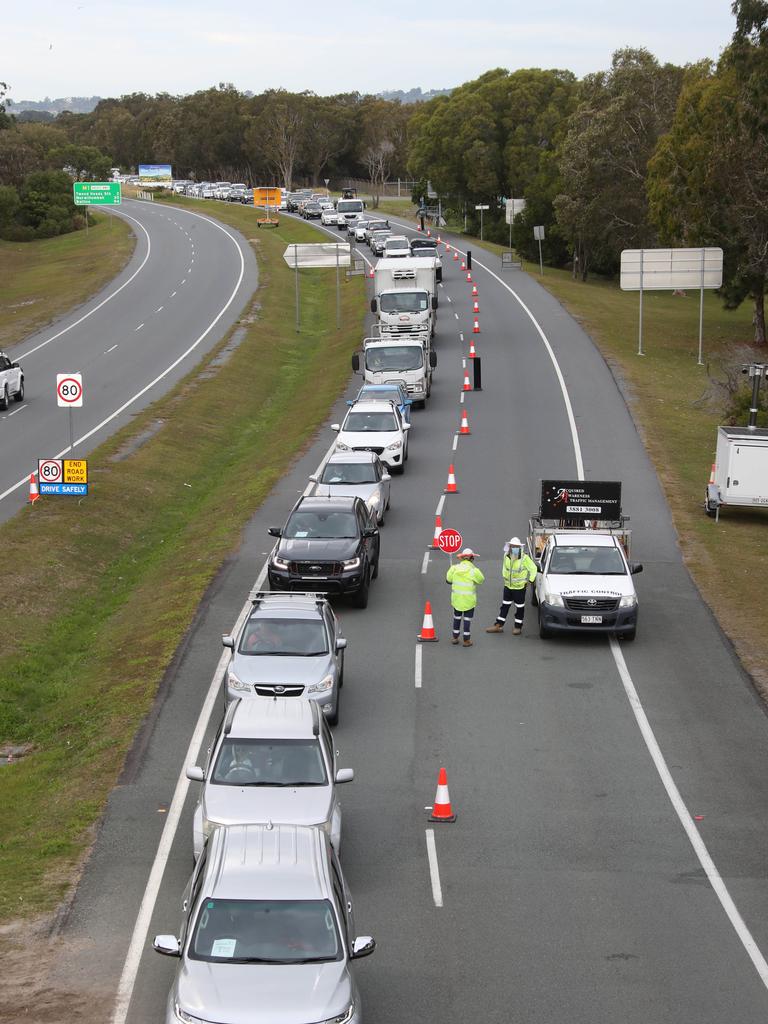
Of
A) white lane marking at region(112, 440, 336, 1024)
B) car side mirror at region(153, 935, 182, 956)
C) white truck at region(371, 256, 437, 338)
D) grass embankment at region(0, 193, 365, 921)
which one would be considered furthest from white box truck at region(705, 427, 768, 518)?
car side mirror at region(153, 935, 182, 956)

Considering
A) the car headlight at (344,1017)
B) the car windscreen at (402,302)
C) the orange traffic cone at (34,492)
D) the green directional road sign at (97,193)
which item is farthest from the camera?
the green directional road sign at (97,193)

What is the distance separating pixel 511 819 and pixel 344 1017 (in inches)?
223

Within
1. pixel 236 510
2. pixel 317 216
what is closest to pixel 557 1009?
pixel 236 510

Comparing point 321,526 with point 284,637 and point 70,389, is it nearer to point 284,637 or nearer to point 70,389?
point 284,637

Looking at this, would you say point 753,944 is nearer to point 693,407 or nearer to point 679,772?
point 679,772

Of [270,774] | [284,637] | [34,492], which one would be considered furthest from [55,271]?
[270,774]

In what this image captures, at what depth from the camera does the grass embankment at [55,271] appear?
72.4 meters

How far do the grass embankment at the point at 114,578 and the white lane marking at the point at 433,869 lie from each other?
144 inches

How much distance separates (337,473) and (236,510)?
3.82 metres

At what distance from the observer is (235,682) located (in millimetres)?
17484

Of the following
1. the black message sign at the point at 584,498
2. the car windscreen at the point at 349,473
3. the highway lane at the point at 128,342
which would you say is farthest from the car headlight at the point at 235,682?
the highway lane at the point at 128,342

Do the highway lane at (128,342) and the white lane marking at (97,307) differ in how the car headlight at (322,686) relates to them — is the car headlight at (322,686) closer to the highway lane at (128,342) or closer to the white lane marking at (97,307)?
the highway lane at (128,342)

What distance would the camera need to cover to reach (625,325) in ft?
207

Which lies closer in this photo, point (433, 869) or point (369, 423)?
point (433, 869)
